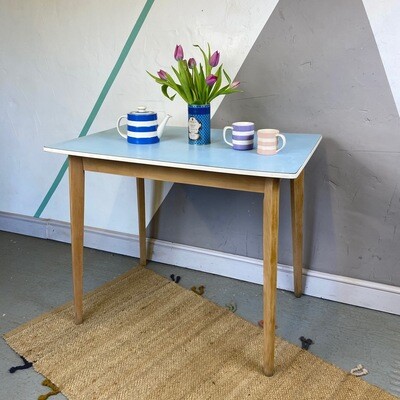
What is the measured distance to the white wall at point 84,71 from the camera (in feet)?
6.05

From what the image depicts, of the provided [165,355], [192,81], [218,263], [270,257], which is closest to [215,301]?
[218,263]

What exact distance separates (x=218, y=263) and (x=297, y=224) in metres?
0.48

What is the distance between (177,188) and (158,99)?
1.31 ft

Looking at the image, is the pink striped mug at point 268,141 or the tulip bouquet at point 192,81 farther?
the tulip bouquet at point 192,81

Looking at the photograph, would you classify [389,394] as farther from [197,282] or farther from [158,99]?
[158,99]

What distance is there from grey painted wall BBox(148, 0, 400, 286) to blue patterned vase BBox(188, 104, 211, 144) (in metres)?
0.38

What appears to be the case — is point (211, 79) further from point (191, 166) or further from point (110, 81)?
point (110, 81)

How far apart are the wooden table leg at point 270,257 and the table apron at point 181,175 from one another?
0.11 feet

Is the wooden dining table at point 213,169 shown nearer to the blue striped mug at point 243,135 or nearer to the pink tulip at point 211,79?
the blue striped mug at point 243,135

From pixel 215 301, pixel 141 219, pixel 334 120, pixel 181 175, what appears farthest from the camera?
pixel 141 219

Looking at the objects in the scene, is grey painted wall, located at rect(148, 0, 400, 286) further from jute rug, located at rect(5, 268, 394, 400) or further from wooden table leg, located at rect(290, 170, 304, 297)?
jute rug, located at rect(5, 268, 394, 400)

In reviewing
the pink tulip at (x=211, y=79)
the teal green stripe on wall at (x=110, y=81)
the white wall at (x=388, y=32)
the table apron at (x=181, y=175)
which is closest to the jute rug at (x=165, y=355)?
the table apron at (x=181, y=175)

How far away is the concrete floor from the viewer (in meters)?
1.49

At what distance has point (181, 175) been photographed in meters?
1.38
